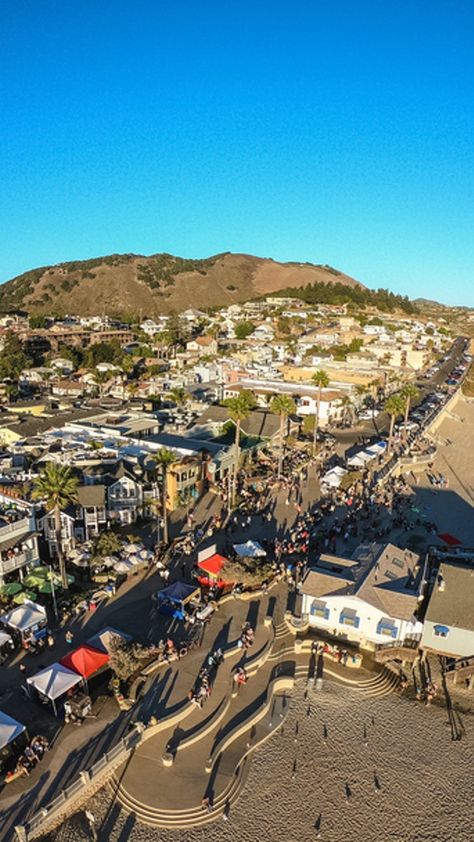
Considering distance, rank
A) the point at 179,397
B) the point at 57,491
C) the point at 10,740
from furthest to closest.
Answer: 1. the point at 179,397
2. the point at 57,491
3. the point at 10,740

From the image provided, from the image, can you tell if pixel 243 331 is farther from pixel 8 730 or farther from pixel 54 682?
pixel 8 730

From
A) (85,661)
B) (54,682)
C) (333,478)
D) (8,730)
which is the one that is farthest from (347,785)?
(333,478)

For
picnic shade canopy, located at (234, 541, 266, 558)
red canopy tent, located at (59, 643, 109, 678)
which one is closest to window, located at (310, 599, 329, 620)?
picnic shade canopy, located at (234, 541, 266, 558)

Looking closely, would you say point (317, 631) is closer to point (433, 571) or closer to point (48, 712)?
point (433, 571)

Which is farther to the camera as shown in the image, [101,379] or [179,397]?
[101,379]

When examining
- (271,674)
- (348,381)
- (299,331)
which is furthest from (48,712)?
(299,331)

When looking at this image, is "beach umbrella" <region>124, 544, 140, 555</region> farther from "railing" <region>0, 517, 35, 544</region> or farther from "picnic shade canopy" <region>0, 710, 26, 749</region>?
"picnic shade canopy" <region>0, 710, 26, 749</region>

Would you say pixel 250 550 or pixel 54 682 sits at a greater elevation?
pixel 54 682

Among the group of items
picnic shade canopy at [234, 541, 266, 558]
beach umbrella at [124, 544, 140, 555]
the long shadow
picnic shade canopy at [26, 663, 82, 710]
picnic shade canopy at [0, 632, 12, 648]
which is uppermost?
picnic shade canopy at [26, 663, 82, 710]
